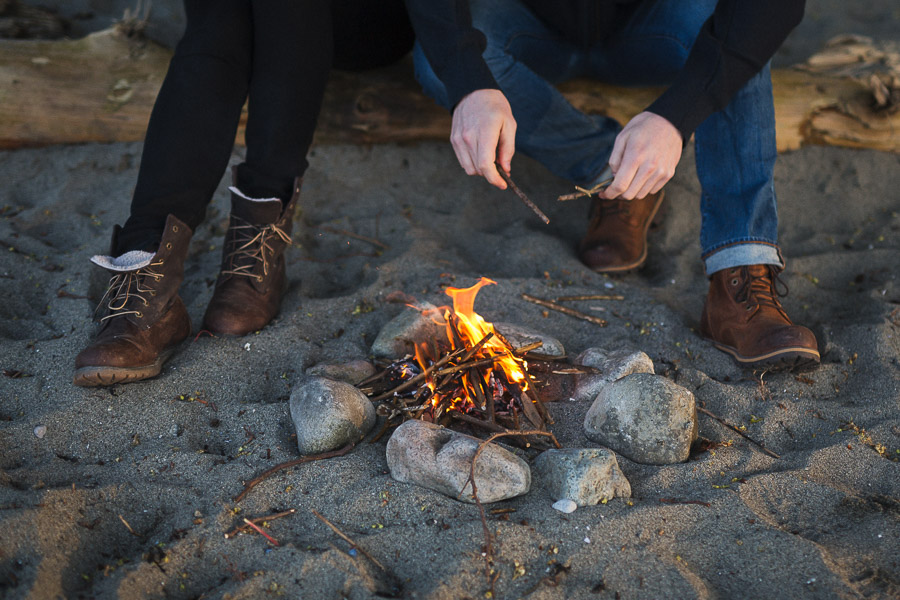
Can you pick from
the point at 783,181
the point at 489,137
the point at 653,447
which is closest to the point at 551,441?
the point at 653,447

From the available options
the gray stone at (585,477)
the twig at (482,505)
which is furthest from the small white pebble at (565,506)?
the twig at (482,505)

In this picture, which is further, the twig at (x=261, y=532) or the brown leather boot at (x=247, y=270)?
the brown leather boot at (x=247, y=270)

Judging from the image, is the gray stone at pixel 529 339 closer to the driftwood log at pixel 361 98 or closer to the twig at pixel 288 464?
the twig at pixel 288 464

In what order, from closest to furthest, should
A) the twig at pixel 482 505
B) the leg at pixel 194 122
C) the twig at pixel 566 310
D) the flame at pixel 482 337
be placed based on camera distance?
the twig at pixel 482 505
the flame at pixel 482 337
the leg at pixel 194 122
the twig at pixel 566 310

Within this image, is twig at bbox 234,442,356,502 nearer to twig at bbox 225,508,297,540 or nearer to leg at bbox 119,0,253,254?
twig at bbox 225,508,297,540

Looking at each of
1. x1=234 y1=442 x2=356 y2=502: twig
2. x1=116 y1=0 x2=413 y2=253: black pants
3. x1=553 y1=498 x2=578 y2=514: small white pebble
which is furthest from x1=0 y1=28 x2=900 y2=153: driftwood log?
x1=553 y1=498 x2=578 y2=514: small white pebble

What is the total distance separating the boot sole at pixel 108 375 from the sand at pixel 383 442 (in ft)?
0.14

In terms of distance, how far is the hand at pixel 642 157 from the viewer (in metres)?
1.84

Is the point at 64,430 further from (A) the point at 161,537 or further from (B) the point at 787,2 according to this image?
(B) the point at 787,2

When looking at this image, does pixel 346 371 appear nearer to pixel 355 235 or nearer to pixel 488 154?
pixel 488 154

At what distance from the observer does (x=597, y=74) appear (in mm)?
3266

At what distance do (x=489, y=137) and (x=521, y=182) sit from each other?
1739 mm

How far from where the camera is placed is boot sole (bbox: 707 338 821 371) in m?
2.23

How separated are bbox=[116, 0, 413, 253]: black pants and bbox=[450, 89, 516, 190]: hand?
78cm
